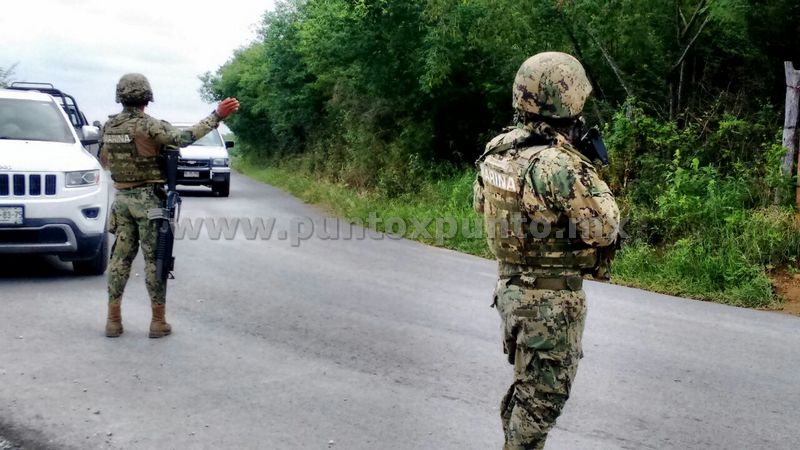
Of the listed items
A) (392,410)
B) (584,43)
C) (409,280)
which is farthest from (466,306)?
(584,43)

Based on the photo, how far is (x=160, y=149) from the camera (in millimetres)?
6051

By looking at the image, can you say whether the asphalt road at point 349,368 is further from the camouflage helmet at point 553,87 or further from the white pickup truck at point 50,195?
the camouflage helmet at point 553,87

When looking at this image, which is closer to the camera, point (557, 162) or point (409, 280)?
point (557, 162)

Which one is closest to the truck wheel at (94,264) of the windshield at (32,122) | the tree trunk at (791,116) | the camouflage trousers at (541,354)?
the windshield at (32,122)

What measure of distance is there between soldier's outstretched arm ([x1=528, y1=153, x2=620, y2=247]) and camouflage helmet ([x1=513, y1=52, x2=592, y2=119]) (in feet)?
0.69

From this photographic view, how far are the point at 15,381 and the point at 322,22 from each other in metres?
17.9

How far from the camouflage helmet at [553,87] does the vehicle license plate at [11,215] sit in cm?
610

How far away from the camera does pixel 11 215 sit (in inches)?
298

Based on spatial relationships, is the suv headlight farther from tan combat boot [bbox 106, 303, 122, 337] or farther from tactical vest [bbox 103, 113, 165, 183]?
tan combat boot [bbox 106, 303, 122, 337]

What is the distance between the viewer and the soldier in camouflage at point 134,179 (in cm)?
595

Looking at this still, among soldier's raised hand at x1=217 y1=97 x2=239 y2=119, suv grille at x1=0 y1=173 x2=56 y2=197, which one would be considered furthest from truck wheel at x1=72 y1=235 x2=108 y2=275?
soldier's raised hand at x1=217 y1=97 x2=239 y2=119

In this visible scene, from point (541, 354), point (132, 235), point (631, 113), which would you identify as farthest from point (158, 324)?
point (631, 113)

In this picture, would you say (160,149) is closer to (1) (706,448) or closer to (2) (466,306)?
(2) (466,306)

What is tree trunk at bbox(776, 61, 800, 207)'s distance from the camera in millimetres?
10031
